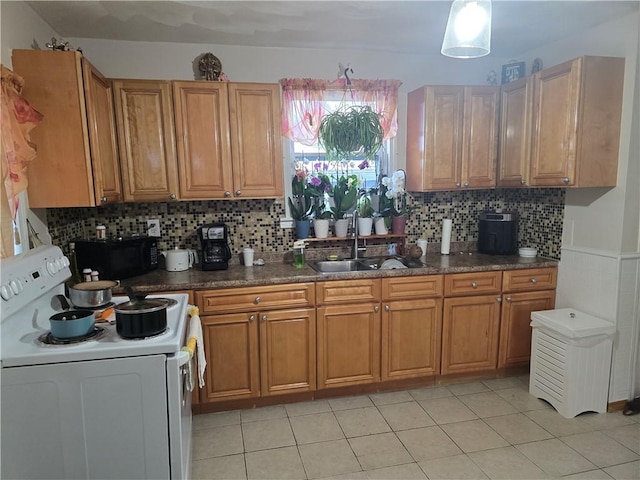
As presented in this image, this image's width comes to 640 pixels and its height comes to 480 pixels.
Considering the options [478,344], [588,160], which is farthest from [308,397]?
[588,160]

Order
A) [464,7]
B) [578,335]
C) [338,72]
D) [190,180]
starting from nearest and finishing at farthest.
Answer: [464,7] → [578,335] → [190,180] → [338,72]

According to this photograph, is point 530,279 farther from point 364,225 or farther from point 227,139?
point 227,139

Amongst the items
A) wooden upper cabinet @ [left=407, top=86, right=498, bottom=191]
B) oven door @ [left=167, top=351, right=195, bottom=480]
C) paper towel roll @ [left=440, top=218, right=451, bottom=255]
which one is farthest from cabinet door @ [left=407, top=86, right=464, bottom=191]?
oven door @ [left=167, top=351, right=195, bottom=480]

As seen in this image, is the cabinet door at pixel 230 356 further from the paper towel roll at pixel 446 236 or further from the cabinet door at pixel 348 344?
the paper towel roll at pixel 446 236

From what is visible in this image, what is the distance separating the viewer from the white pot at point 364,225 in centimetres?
327

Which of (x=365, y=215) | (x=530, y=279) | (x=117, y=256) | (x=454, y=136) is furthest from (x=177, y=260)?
(x=530, y=279)

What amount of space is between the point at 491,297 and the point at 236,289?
1.83 m

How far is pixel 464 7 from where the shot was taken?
1574mm

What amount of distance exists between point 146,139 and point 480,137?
8.01 feet

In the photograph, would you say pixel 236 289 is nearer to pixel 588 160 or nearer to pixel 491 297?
pixel 491 297

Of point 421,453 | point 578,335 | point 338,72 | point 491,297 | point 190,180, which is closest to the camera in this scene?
point 421,453

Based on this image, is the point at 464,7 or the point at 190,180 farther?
the point at 190,180

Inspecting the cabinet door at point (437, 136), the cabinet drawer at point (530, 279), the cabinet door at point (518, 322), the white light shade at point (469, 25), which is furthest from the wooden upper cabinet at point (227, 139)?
the cabinet door at point (518, 322)

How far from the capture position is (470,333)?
3053 millimetres
